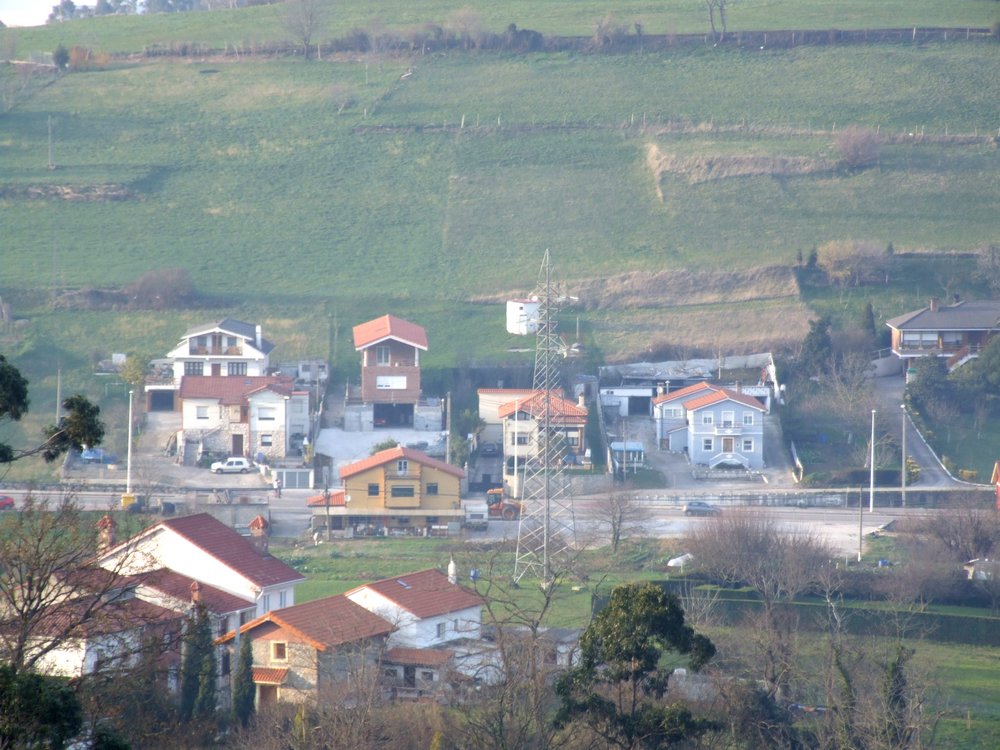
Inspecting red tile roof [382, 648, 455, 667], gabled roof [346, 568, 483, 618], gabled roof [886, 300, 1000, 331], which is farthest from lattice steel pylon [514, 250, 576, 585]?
gabled roof [886, 300, 1000, 331]

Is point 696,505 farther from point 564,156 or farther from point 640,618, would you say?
point 564,156

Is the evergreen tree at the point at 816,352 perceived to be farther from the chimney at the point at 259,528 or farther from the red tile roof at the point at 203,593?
the red tile roof at the point at 203,593

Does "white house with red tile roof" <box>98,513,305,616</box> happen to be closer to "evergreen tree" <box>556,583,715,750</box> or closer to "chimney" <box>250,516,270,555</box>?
"chimney" <box>250,516,270,555</box>

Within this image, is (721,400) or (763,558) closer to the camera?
(763,558)

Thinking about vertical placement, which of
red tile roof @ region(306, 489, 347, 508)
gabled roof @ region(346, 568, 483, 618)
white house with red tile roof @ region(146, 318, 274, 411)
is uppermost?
white house with red tile roof @ region(146, 318, 274, 411)

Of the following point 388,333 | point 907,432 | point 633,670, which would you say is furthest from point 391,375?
point 633,670

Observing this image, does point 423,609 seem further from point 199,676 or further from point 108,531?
point 199,676
